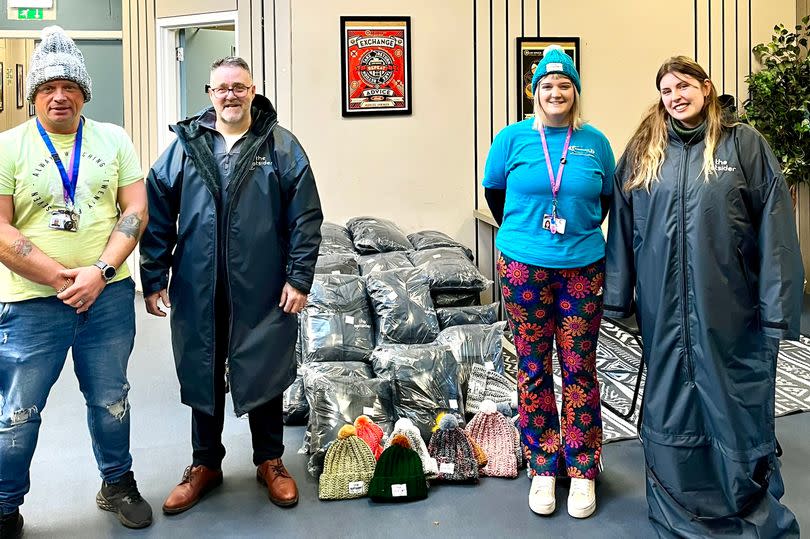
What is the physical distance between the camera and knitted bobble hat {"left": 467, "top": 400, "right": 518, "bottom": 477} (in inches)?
145

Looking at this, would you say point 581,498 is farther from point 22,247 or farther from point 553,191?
point 22,247

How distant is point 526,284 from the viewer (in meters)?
3.23

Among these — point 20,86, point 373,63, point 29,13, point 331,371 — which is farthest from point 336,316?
point 20,86

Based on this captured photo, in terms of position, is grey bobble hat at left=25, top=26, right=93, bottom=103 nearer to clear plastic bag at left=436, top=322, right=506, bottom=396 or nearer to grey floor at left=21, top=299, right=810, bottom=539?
grey floor at left=21, top=299, right=810, bottom=539

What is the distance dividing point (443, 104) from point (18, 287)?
4027mm

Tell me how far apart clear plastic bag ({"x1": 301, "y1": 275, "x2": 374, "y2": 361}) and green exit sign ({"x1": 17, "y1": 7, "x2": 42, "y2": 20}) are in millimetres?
4799

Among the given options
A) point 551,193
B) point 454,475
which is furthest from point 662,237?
point 454,475

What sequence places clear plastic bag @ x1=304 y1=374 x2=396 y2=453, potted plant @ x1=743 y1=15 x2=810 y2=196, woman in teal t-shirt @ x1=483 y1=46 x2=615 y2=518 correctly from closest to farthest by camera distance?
woman in teal t-shirt @ x1=483 y1=46 x2=615 y2=518
clear plastic bag @ x1=304 y1=374 x2=396 y2=453
potted plant @ x1=743 y1=15 x2=810 y2=196

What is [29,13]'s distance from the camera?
7973 millimetres

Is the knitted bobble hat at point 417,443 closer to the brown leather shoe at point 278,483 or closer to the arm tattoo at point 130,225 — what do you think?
the brown leather shoe at point 278,483

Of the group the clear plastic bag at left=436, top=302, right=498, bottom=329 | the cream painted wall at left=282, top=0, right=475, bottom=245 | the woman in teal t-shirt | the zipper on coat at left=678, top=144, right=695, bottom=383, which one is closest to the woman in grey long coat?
the zipper on coat at left=678, top=144, right=695, bottom=383

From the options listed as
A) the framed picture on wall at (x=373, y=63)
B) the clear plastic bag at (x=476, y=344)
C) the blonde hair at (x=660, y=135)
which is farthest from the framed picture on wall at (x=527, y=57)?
the blonde hair at (x=660, y=135)

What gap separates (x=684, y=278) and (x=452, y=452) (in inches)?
48.6

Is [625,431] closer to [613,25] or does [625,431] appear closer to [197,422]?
[197,422]
